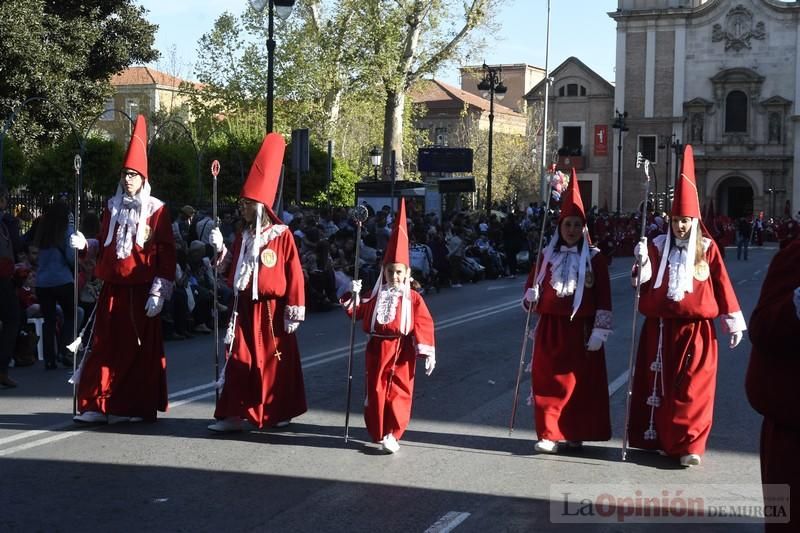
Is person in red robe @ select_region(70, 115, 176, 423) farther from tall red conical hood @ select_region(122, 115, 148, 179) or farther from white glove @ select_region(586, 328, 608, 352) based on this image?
white glove @ select_region(586, 328, 608, 352)

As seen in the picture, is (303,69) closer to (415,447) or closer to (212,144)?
(212,144)

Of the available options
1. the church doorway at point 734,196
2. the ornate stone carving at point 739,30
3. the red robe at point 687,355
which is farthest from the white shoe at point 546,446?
the ornate stone carving at point 739,30

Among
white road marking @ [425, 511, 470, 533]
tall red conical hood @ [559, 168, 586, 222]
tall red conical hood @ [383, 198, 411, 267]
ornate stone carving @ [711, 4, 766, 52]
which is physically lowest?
white road marking @ [425, 511, 470, 533]

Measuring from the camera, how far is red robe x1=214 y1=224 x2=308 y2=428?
8.79m

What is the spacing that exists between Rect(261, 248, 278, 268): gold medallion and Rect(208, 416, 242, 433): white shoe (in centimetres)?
121

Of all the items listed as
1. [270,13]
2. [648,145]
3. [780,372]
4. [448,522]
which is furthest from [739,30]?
[780,372]

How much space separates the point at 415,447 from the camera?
8664 mm

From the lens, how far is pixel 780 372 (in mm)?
4445

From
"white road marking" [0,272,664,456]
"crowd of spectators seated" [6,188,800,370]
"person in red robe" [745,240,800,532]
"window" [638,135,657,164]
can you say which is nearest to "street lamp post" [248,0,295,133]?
"crowd of spectators seated" [6,188,800,370]

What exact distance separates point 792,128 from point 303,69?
42.0 m

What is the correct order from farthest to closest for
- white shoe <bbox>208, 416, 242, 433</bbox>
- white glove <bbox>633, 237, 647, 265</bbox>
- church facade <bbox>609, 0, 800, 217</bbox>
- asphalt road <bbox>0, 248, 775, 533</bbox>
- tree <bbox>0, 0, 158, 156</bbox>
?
church facade <bbox>609, 0, 800, 217</bbox>, tree <bbox>0, 0, 158, 156</bbox>, white shoe <bbox>208, 416, 242, 433</bbox>, white glove <bbox>633, 237, 647, 265</bbox>, asphalt road <bbox>0, 248, 775, 533</bbox>

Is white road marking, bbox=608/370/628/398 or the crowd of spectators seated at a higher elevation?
the crowd of spectators seated

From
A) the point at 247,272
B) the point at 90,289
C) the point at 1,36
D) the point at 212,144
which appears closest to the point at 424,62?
the point at 212,144

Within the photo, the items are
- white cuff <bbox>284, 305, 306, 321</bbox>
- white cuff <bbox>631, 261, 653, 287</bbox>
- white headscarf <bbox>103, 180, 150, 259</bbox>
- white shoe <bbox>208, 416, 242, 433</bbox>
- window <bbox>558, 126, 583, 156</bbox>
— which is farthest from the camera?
window <bbox>558, 126, 583, 156</bbox>
